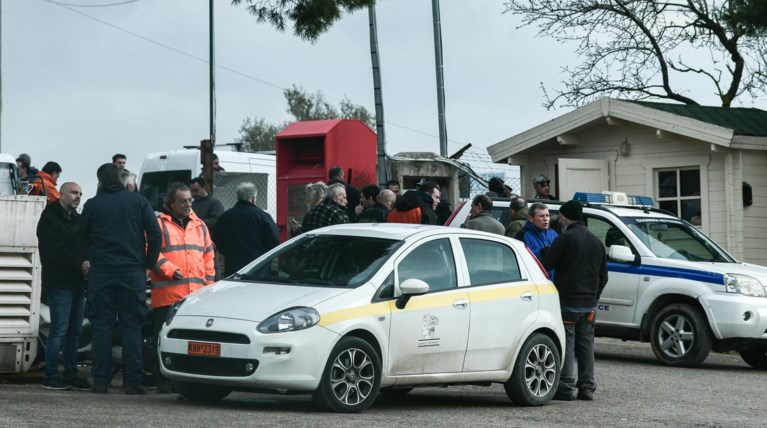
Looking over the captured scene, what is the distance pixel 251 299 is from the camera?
10.4 meters

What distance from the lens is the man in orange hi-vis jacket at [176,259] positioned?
1201cm

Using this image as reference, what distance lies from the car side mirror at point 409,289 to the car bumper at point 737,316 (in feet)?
19.8

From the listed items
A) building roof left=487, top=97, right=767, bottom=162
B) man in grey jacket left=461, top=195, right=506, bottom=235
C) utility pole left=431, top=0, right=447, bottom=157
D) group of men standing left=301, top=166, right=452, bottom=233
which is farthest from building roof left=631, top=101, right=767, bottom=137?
man in grey jacket left=461, top=195, right=506, bottom=235

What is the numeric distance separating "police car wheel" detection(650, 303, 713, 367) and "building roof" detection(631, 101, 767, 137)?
7515 mm

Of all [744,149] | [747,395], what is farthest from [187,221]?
[744,149]

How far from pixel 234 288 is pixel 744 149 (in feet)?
45.0

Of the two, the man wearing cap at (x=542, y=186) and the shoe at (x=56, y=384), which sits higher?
the man wearing cap at (x=542, y=186)

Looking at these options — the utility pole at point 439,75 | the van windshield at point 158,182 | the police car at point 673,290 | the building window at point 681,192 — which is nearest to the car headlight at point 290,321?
the police car at point 673,290

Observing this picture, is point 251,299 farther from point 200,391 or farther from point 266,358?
point 200,391

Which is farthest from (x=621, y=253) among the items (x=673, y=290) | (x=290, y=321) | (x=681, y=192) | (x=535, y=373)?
(x=681, y=192)

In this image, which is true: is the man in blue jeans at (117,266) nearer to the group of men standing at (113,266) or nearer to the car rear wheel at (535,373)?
the group of men standing at (113,266)

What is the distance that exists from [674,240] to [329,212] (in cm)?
489

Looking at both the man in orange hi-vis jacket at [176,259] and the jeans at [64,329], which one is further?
the jeans at [64,329]

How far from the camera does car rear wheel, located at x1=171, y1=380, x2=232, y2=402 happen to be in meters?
10.8
